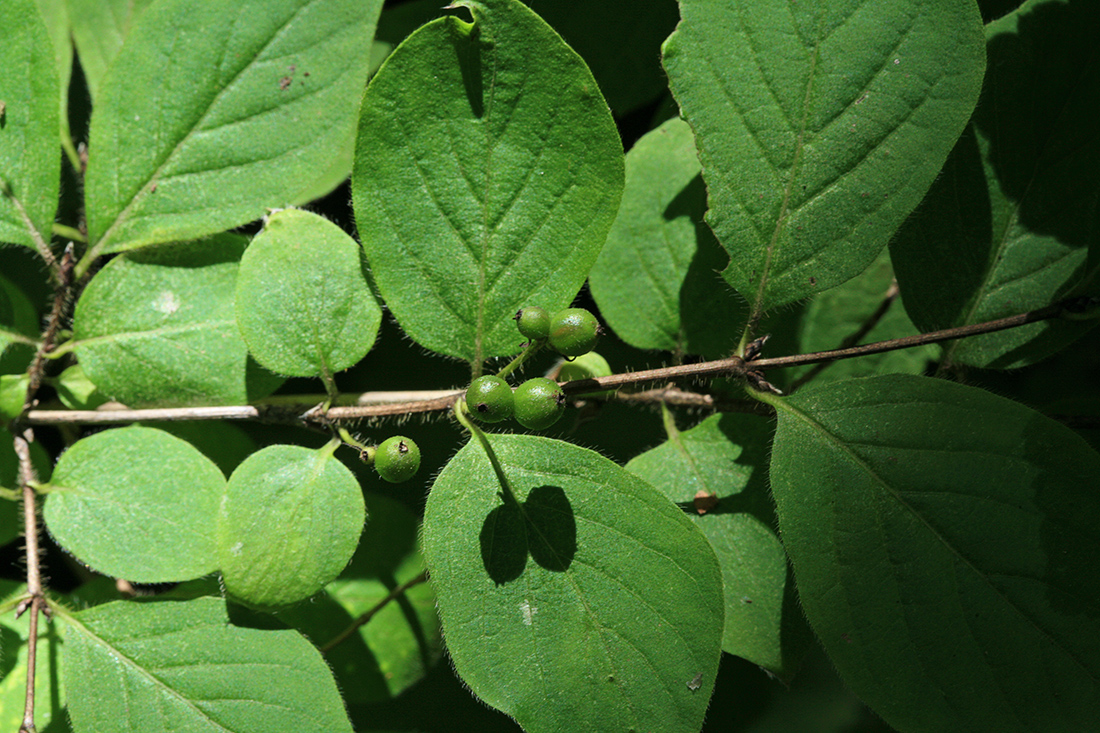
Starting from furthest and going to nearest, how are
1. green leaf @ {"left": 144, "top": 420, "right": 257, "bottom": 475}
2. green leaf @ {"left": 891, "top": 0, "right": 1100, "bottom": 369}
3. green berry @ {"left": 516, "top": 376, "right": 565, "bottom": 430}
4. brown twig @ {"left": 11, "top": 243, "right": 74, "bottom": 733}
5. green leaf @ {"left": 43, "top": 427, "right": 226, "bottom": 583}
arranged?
green leaf @ {"left": 144, "top": 420, "right": 257, "bottom": 475} < brown twig @ {"left": 11, "top": 243, "right": 74, "bottom": 733} < green leaf @ {"left": 43, "top": 427, "right": 226, "bottom": 583} < green leaf @ {"left": 891, "top": 0, "right": 1100, "bottom": 369} < green berry @ {"left": 516, "top": 376, "right": 565, "bottom": 430}

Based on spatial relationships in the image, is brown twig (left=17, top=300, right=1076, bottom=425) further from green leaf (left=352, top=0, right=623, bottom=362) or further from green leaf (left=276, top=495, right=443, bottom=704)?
green leaf (left=276, top=495, right=443, bottom=704)

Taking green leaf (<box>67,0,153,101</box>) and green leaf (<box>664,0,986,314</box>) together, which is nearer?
green leaf (<box>664,0,986,314</box>)

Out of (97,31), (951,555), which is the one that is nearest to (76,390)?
(97,31)

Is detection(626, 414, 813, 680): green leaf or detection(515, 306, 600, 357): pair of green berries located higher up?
detection(515, 306, 600, 357): pair of green berries

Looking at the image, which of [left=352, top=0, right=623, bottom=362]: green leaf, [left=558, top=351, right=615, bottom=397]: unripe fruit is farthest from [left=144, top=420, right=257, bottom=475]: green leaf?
[left=558, top=351, right=615, bottom=397]: unripe fruit

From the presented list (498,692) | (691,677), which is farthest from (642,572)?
(498,692)

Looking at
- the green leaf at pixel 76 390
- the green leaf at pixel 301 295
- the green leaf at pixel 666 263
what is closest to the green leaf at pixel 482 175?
the green leaf at pixel 301 295
